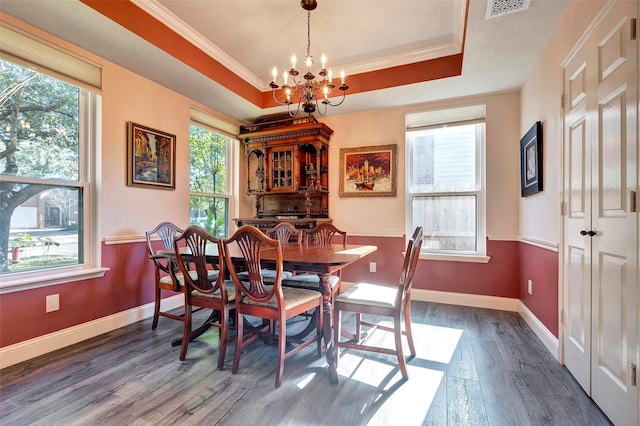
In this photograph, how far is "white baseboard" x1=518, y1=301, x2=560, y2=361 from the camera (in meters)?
2.06

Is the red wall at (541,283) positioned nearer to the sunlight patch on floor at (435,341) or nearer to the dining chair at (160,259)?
the sunlight patch on floor at (435,341)

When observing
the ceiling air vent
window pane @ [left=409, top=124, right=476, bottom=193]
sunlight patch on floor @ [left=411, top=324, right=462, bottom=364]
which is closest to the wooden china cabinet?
window pane @ [left=409, top=124, right=476, bottom=193]

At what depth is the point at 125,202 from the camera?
107 inches

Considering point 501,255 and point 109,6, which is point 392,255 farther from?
point 109,6

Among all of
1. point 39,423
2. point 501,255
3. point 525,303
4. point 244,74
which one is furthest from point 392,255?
point 39,423

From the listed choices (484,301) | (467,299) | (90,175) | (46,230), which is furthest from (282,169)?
(484,301)

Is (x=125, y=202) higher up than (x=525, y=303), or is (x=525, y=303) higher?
(x=125, y=202)

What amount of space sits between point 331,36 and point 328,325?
259 cm

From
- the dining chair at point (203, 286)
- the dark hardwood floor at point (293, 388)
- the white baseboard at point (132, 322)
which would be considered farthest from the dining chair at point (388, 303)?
the white baseboard at point (132, 322)

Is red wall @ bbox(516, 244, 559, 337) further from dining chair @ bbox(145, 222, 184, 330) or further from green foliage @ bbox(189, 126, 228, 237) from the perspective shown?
green foliage @ bbox(189, 126, 228, 237)

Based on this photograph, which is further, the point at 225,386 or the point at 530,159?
the point at 530,159

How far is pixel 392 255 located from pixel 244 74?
9.48ft

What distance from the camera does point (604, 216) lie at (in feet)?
4.79

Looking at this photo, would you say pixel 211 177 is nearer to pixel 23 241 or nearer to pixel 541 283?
pixel 23 241
